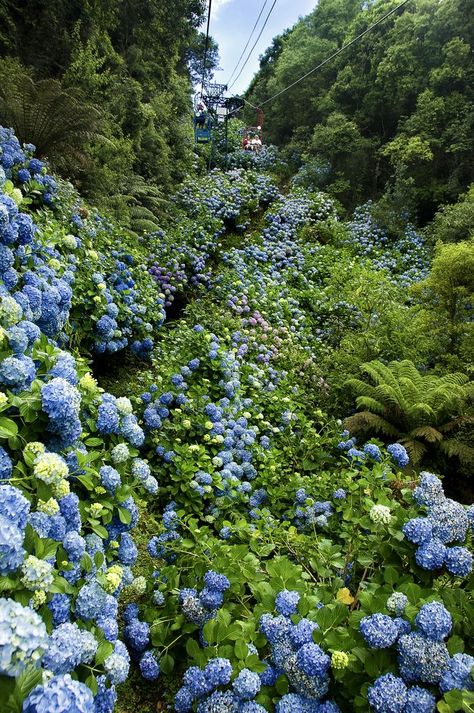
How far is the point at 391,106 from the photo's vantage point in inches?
528

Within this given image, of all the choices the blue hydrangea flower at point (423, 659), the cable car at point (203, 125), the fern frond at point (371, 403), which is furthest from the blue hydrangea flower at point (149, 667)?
the cable car at point (203, 125)

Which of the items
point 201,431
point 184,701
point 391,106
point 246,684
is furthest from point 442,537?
point 391,106

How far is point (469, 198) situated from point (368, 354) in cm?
569

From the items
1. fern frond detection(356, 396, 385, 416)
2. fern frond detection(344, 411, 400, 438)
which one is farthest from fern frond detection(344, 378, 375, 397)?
fern frond detection(344, 411, 400, 438)

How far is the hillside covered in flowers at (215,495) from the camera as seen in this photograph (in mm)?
1317

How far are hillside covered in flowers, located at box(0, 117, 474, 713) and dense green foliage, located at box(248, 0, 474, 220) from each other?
7.46 metres

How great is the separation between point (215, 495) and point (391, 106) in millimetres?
14245

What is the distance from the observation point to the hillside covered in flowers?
51.9 inches

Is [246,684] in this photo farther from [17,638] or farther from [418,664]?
[17,638]

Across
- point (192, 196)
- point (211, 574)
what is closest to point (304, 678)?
point (211, 574)

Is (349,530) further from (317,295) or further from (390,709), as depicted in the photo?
(317,295)

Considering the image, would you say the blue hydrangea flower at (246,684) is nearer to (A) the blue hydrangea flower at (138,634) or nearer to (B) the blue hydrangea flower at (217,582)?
(B) the blue hydrangea flower at (217,582)

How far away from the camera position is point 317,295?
6.98 m

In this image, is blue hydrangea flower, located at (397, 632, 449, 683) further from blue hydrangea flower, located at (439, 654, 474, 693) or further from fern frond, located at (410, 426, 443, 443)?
fern frond, located at (410, 426, 443, 443)
